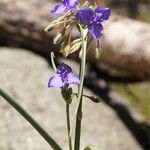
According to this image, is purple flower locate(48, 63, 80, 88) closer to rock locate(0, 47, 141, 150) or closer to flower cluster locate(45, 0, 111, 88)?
flower cluster locate(45, 0, 111, 88)

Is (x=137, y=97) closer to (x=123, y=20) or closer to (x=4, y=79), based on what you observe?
(x=123, y=20)

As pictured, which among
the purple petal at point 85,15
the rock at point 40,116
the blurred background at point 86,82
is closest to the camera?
the purple petal at point 85,15

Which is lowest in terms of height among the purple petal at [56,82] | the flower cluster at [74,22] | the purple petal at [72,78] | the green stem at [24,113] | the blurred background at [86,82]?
the blurred background at [86,82]

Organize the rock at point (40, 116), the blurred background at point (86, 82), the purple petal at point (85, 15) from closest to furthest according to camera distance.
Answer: the purple petal at point (85, 15)
the rock at point (40, 116)
the blurred background at point (86, 82)

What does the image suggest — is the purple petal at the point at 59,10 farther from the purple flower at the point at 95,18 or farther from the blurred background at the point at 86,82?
the blurred background at the point at 86,82

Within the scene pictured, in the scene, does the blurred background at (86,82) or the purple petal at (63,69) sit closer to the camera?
the purple petal at (63,69)

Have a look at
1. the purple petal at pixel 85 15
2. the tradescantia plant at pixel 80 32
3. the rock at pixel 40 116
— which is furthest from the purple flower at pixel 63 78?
the rock at pixel 40 116

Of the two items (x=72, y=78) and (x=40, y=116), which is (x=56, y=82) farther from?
(x=40, y=116)

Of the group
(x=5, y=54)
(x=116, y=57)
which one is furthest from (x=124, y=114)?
(x=5, y=54)

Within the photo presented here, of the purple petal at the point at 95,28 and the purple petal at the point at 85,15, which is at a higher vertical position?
the purple petal at the point at 85,15
